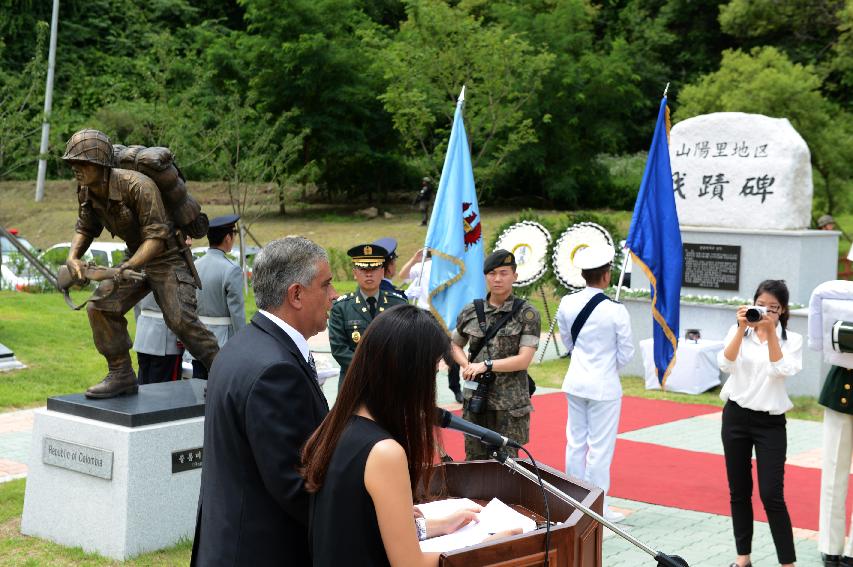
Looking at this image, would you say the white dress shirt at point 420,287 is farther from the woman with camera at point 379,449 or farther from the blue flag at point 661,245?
the woman with camera at point 379,449

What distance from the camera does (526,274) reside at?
49.5 feet

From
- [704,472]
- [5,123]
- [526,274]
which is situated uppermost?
[5,123]

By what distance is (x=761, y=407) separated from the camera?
5.76 m

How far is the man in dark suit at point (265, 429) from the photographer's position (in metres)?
2.68

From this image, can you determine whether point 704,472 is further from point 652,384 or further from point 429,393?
point 429,393

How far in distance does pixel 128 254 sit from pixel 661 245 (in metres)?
5.00

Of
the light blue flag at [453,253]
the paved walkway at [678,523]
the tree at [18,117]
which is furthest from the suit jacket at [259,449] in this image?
the tree at [18,117]

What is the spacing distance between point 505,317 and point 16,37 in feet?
142

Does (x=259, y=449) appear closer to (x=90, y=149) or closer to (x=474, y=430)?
(x=474, y=430)

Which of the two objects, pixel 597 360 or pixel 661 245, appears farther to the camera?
pixel 661 245

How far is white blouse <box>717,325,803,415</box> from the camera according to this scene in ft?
18.9

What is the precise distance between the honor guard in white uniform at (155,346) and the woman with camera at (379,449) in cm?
537

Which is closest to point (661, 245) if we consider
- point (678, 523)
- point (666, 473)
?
point (666, 473)

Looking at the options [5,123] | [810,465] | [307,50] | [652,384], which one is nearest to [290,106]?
[307,50]
